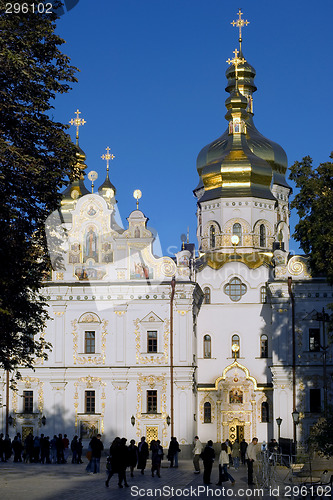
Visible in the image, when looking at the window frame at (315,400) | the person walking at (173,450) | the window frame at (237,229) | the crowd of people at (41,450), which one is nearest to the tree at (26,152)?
the person walking at (173,450)

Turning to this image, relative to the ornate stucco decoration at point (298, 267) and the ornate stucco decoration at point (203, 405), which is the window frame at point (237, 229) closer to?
the ornate stucco decoration at point (298, 267)

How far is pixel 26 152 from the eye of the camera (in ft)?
70.0

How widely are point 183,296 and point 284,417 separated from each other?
816 cm

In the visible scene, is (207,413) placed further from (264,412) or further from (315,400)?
(315,400)

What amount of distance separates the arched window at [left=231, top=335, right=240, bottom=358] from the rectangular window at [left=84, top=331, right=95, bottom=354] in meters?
8.23

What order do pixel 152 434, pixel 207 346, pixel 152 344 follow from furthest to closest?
pixel 207 346 → pixel 152 344 → pixel 152 434

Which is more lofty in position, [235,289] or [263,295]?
[235,289]

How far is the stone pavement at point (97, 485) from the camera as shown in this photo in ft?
77.7

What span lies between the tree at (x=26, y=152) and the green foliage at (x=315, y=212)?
452 inches

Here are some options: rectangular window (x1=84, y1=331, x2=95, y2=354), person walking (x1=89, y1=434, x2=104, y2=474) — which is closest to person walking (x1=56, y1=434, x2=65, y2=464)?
person walking (x1=89, y1=434, x2=104, y2=474)

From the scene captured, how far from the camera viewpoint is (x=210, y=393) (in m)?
50.4

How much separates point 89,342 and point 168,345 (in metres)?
4.12

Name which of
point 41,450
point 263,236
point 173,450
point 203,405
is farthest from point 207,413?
point 173,450

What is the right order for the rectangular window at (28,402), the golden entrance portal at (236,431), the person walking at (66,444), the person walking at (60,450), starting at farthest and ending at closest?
the golden entrance portal at (236,431) → the rectangular window at (28,402) → the person walking at (66,444) → the person walking at (60,450)
